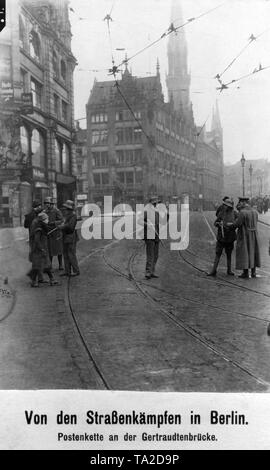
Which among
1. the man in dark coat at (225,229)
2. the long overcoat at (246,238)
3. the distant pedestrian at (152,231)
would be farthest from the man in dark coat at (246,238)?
the distant pedestrian at (152,231)

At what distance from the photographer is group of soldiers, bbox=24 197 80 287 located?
8688 mm

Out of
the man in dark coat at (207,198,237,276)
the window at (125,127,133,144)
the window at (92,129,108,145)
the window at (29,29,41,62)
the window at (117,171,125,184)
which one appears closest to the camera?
the man in dark coat at (207,198,237,276)

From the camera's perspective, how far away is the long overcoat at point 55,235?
33.1 feet

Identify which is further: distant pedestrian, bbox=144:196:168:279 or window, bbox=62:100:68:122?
window, bbox=62:100:68:122

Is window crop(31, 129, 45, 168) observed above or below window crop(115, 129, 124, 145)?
above

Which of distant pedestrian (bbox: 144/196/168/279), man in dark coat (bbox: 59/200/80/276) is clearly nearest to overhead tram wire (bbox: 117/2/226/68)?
distant pedestrian (bbox: 144/196/168/279)

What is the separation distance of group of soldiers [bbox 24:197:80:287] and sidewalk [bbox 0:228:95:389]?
0.42m

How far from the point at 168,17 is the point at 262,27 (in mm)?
1100

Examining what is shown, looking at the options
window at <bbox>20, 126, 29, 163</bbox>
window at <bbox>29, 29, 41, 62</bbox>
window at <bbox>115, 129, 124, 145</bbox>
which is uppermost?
window at <bbox>29, 29, 41, 62</bbox>

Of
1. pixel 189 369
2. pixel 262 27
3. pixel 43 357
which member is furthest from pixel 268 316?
pixel 262 27

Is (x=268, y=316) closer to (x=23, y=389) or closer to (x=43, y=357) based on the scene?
(x=43, y=357)

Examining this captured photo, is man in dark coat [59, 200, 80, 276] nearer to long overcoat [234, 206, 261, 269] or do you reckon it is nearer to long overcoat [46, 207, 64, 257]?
long overcoat [46, 207, 64, 257]

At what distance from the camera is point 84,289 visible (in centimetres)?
826

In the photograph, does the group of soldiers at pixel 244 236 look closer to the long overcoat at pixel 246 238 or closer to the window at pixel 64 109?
the long overcoat at pixel 246 238
